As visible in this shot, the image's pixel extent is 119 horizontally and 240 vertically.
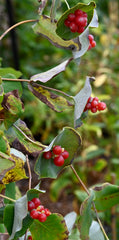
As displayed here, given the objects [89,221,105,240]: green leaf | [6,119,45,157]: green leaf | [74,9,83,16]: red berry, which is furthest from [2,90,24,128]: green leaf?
[89,221,105,240]: green leaf

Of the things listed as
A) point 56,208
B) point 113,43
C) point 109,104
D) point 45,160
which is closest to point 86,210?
point 45,160

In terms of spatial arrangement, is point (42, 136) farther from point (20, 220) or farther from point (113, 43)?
point (20, 220)

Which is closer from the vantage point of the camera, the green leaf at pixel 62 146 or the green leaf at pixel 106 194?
the green leaf at pixel 62 146

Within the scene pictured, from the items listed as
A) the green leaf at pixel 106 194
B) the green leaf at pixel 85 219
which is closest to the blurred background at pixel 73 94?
the green leaf at pixel 106 194

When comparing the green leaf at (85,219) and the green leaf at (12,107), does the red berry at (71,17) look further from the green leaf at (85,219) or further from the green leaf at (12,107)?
the green leaf at (85,219)

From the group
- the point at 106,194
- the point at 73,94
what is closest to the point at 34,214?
the point at 106,194

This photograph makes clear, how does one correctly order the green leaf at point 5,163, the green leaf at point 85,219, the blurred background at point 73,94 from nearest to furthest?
the green leaf at point 5,163, the green leaf at point 85,219, the blurred background at point 73,94

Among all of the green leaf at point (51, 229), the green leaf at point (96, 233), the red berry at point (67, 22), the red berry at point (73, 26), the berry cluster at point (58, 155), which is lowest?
the green leaf at point (96, 233)
